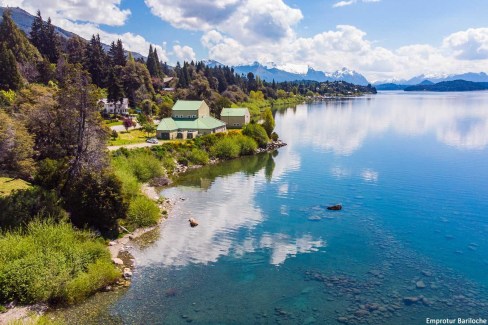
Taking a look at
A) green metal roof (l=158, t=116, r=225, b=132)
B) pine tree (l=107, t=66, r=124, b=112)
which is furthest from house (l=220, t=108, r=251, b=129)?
pine tree (l=107, t=66, r=124, b=112)

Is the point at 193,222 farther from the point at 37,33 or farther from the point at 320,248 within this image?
the point at 37,33

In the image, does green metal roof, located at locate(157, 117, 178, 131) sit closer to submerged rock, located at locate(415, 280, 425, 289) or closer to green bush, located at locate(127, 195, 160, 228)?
green bush, located at locate(127, 195, 160, 228)

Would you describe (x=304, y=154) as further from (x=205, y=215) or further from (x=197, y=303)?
(x=197, y=303)

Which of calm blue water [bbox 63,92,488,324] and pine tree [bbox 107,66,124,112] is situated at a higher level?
pine tree [bbox 107,66,124,112]

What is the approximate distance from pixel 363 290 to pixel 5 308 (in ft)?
79.9

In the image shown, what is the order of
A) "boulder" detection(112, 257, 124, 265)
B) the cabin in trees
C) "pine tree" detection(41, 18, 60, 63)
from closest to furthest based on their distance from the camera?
Result: 1. "boulder" detection(112, 257, 124, 265)
2. the cabin in trees
3. "pine tree" detection(41, 18, 60, 63)

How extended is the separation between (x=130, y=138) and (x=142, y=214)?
126 feet

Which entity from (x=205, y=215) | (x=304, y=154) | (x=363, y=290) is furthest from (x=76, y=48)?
(x=363, y=290)

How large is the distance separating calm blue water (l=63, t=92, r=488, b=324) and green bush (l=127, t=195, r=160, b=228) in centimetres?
162

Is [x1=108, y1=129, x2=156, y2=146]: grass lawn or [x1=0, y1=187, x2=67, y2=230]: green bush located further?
[x1=108, y1=129, x2=156, y2=146]: grass lawn

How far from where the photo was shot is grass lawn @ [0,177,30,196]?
3451 centimetres

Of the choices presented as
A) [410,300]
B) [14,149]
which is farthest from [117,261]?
[410,300]

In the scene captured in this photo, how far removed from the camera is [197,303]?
82.2 ft

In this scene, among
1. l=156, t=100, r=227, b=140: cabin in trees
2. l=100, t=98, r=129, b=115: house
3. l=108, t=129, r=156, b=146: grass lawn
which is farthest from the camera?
l=100, t=98, r=129, b=115: house
